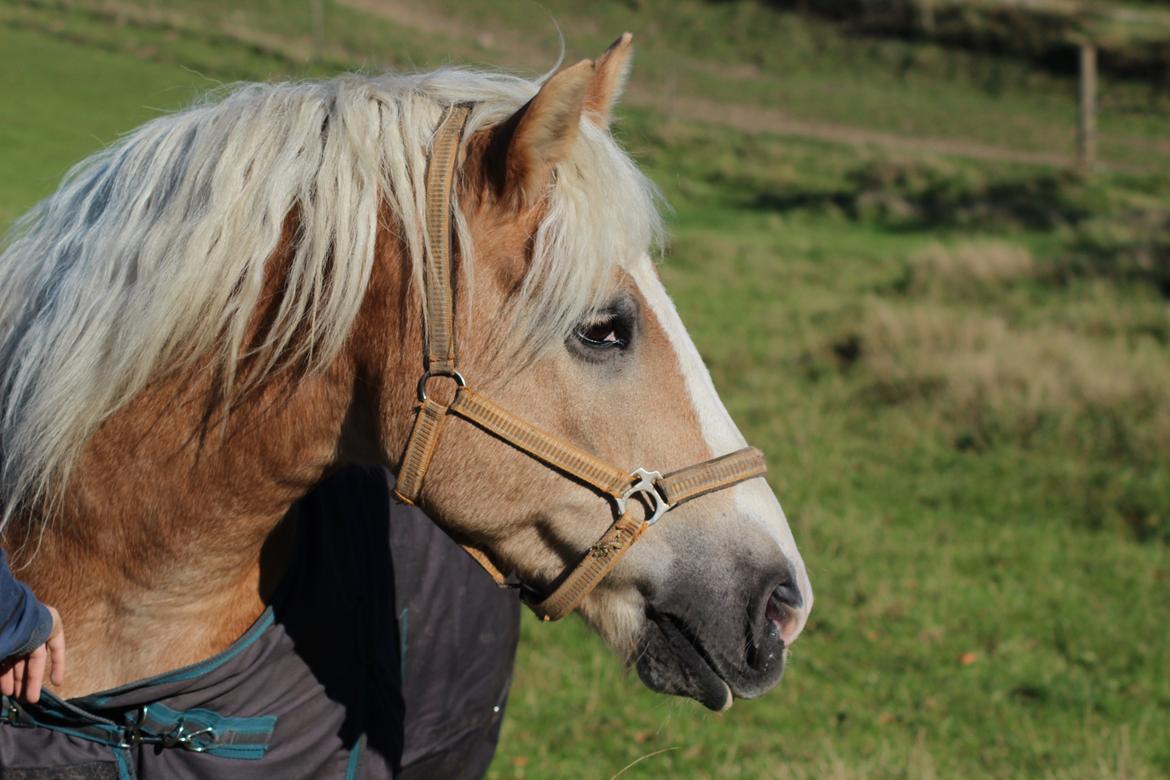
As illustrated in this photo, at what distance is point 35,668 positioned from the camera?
1761 millimetres

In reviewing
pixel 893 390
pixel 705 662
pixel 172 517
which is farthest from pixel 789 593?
pixel 893 390

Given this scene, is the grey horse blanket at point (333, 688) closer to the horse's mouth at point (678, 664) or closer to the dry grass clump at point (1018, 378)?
the horse's mouth at point (678, 664)

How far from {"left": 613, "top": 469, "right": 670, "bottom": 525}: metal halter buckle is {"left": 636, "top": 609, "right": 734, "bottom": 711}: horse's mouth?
0.61 feet

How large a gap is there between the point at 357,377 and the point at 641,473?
1.53 ft

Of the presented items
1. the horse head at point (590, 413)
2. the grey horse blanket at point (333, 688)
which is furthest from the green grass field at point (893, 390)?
the grey horse blanket at point (333, 688)

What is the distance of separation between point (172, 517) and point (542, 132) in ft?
2.84

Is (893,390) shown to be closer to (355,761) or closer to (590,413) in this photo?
(355,761)

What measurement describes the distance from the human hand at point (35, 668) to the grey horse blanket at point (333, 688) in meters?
0.05

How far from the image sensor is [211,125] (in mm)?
1779

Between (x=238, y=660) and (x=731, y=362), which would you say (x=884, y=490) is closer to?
(x=731, y=362)

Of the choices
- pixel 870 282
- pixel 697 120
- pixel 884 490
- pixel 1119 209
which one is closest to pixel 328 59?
pixel 697 120

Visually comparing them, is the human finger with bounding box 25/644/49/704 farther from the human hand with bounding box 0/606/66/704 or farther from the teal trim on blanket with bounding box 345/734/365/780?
the teal trim on blanket with bounding box 345/734/365/780

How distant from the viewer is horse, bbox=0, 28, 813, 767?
1.68 meters

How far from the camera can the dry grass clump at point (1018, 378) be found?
6957 mm
